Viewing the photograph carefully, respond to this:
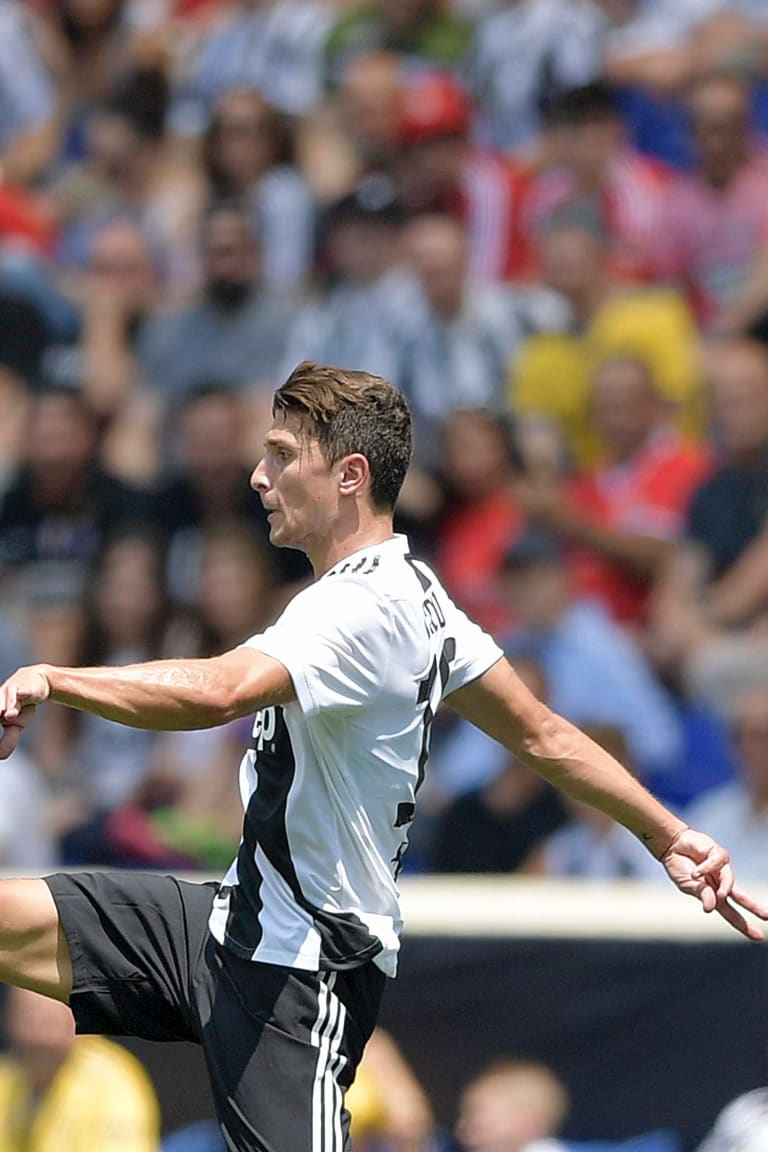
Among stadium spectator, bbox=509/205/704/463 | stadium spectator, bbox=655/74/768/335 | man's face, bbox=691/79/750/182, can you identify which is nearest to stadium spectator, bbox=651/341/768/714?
stadium spectator, bbox=509/205/704/463

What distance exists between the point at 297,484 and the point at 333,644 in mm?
371

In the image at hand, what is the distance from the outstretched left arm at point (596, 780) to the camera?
4.11 m

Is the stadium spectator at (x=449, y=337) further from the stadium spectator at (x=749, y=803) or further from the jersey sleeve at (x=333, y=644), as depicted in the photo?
the jersey sleeve at (x=333, y=644)

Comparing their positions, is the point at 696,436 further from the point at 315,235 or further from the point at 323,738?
the point at 323,738

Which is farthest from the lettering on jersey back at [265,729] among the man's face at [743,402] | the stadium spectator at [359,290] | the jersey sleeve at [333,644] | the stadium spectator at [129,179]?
the stadium spectator at [129,179]

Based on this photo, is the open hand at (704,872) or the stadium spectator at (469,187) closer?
the open hand at (704,872)

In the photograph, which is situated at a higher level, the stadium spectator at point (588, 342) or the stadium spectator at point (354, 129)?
the stadium spectator at point (354, 129)

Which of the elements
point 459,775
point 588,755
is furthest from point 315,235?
point 588,755

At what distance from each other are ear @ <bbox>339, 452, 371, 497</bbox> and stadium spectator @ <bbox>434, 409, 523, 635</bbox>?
434 cm

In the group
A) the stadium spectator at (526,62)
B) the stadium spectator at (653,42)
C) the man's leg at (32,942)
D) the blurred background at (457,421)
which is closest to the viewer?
the man's leg at (32,942)

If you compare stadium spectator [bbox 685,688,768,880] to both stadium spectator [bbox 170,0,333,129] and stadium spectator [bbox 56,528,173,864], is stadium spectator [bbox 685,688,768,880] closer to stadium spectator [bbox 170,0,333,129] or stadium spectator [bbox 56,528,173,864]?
stadium spectator [bbox 56,528,173,864]

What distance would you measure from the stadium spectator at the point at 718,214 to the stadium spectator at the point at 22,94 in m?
4.16

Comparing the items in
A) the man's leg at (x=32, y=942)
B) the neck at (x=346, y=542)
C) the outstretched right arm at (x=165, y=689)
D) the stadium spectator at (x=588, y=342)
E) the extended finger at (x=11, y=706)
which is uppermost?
the stadium spectator at (x=588, y=342)

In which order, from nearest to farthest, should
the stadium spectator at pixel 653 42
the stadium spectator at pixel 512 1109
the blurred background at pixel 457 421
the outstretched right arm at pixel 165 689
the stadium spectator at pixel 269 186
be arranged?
the outstretched right arm at pixel 165 689 < the stadium spectator at pixel 512 1109 < the blurred background at pixel 457 421 < the stadium spectator at pixel 653 42 < the stadium spectator at pixel 269 186
